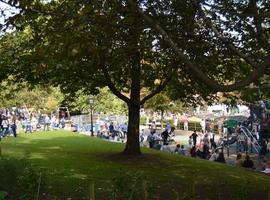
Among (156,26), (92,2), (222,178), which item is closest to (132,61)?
(222,178)

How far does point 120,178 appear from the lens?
8672 millimetres

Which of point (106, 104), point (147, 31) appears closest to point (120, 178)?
point (147, 31)

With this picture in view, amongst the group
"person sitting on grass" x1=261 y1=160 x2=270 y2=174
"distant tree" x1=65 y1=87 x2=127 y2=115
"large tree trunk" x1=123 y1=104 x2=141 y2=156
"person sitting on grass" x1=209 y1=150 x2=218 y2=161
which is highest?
"distant tree" x1=65 y1=87 x2=127 y2=115

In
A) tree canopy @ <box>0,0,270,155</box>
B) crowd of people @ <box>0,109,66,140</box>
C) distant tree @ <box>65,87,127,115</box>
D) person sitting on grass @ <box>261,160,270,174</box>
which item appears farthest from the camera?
distant tree @ <box>65,87,127,115</box>

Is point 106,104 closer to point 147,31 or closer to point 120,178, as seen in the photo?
point 147,31

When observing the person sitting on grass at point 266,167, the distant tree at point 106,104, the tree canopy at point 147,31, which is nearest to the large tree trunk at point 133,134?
the person sitting on grass at point 266,167

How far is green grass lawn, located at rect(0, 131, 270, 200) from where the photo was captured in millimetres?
9688

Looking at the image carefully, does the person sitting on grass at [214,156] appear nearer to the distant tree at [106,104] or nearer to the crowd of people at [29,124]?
the crowd of people at [29,124]

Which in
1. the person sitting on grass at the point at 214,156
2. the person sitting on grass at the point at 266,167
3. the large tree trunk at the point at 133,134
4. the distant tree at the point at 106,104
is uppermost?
the distant tree at the point at 106,104

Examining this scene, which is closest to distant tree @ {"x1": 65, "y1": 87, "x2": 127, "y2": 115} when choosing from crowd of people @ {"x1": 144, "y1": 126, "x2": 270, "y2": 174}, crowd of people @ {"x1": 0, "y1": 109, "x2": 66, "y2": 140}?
crowd of people @ {"x1": 0, "y1": 109, "x2": 66, "y2": 140}

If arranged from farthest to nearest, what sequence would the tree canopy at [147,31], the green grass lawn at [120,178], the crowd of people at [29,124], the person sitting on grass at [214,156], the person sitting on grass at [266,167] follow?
1. the crowd of people at [29,124]
2. the person sitting on grass at [214,156]
3. the person sitting on grass at [266,167]
4. the tree canopy at [147,31]
5. the green grass lawn at [120,178]

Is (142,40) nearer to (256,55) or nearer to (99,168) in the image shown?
(256,55)

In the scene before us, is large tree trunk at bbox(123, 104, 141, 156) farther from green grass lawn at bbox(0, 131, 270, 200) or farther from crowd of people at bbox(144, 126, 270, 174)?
crowd of people at bbox(144, 126, 270, 174)

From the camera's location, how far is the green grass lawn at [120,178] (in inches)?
381
